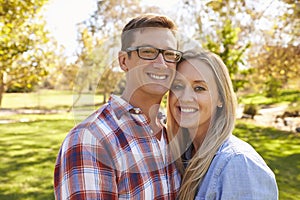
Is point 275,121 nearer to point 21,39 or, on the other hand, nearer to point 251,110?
point 251,110

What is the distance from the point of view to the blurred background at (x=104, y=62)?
1634 mm

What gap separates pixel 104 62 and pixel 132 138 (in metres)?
0.34

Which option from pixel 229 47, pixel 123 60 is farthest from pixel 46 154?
pixel 229 47

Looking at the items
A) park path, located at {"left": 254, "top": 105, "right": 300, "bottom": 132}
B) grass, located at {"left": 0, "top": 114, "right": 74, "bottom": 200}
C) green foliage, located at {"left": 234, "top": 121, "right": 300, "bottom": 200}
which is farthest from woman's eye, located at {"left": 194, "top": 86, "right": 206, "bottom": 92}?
park path, located at {"left": 254, "top": 105, "right": 300, "bottom": 132}

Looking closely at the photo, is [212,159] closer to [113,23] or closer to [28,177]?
[113,23]

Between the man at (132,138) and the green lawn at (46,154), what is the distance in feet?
0.49

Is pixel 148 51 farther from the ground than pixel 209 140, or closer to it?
farther from the ground

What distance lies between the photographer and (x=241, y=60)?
1341cm

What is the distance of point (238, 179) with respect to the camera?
1.54 meters

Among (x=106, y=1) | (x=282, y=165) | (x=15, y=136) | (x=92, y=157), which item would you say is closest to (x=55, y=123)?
(x=15, y=136)

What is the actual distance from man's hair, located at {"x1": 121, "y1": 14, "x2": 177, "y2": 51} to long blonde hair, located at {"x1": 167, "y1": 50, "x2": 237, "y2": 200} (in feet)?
0.81

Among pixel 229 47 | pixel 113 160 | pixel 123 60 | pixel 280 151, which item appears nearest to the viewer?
pixel 113 160

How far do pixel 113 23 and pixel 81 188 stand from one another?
3.86ft

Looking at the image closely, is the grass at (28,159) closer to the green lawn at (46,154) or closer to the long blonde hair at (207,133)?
the green lawn at (46,154)
